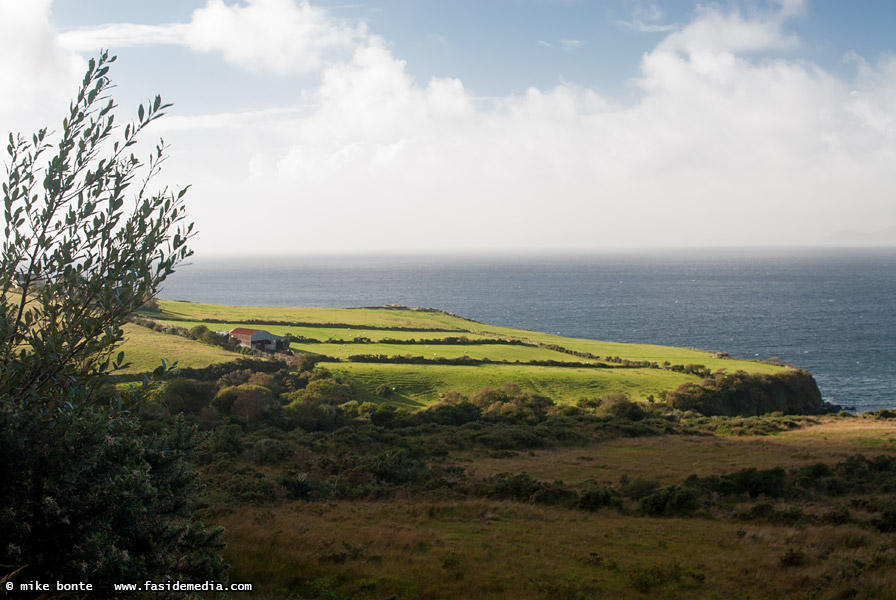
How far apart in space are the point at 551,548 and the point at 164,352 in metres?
45.7

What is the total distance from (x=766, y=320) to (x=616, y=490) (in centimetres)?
11672

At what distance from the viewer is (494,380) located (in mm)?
57938

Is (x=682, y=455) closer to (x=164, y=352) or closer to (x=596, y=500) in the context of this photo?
(x=596, y=500)

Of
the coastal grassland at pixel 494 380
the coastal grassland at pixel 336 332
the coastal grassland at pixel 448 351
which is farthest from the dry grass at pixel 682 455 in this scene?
the coastal grassland at pixel 336 332

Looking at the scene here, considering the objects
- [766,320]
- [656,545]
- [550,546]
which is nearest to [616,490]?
[656,545]

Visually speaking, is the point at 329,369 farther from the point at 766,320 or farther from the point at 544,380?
the point at 766,320

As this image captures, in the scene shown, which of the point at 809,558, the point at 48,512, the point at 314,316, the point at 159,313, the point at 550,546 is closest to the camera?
the point at 48,512

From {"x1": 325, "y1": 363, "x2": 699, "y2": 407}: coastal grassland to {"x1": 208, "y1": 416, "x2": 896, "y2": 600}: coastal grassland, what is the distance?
27636 millimetres

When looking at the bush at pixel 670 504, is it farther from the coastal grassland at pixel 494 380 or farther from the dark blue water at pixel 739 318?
the dark blue water at pixel 739 318

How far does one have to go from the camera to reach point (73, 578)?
692 centimetres

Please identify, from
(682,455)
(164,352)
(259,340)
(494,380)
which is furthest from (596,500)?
(259,340)

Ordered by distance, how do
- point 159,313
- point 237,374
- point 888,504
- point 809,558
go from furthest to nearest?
point 159,313
point 237,374
point 888,504
point 809,558

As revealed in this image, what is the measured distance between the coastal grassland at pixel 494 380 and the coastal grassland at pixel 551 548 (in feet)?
90.7

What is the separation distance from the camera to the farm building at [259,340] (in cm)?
6338
